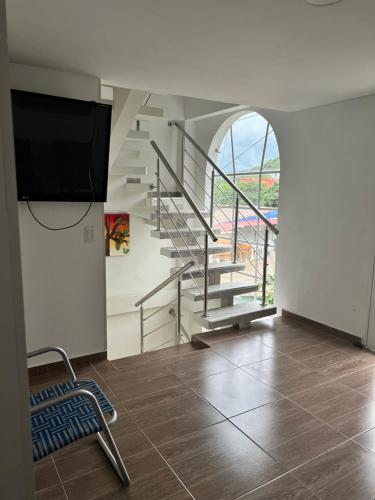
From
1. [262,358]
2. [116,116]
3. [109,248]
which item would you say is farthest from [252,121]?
[262,358]

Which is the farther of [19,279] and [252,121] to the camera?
[252,121]

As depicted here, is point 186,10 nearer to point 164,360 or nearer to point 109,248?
point 164,360

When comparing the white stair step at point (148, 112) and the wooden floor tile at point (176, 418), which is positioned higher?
the white stair step at point (148, 112)

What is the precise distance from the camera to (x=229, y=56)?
2223 millimetres

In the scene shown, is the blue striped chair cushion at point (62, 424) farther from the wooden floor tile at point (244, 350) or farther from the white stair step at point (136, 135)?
the white stair step at point (136, 135)

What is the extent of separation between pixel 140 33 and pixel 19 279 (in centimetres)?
150

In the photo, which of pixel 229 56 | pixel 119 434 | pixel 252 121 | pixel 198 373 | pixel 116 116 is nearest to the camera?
pixel 119 434

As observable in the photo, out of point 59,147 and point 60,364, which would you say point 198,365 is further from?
point 59,147

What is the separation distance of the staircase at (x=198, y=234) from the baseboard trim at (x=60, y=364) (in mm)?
715

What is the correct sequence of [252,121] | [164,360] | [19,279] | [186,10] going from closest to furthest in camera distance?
1. [19,279]
2. [186,10]
3. [164,360]
4. [252,121]

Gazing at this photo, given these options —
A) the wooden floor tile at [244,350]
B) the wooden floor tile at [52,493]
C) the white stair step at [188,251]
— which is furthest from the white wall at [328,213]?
the wooden floor tile at [52,493]

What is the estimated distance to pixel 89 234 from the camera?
2857 millimetres

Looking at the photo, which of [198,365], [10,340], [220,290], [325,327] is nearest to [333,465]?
[198,365]

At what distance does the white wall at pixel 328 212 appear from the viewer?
3.27 m
